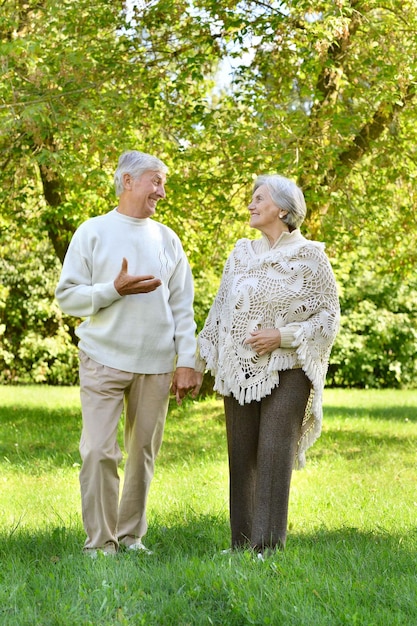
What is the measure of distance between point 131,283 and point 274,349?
81 cm

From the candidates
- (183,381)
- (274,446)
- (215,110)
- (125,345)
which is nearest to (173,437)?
(215,110)

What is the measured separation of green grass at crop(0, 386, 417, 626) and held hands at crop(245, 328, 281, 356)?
1.03 m

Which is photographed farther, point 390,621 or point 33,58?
point 33,58

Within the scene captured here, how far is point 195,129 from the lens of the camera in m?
10.5

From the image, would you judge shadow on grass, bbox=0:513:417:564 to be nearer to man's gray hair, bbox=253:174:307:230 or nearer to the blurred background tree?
man's gray hair, bbox=253:174:307:230

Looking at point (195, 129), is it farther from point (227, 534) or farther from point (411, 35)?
point (227, 534)

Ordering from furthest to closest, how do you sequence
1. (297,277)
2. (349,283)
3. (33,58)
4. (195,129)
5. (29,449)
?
1. (349,283)
2. (195,129)
3. (29,449)
4. (33,58)
5. (297,277)

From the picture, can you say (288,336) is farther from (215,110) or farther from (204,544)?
(215,110)

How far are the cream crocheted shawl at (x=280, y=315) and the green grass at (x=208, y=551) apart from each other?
2.91ft

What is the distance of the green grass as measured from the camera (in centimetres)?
382

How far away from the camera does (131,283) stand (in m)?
4.71

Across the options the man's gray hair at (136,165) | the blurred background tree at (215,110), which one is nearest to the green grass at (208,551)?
the man's gray hair at (136,165)

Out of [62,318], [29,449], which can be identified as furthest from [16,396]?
[29,449]

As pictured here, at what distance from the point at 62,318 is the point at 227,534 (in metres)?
14.2
